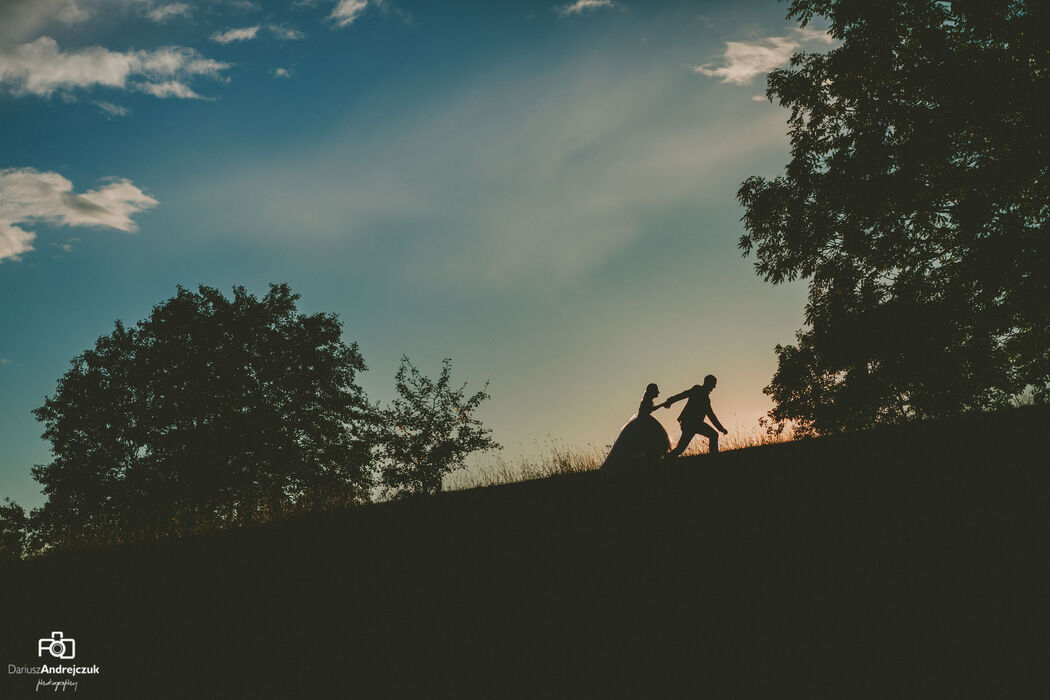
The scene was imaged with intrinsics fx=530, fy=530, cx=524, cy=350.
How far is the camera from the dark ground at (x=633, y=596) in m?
3.66

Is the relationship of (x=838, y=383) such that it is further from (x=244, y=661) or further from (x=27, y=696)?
(x=27, y=696)

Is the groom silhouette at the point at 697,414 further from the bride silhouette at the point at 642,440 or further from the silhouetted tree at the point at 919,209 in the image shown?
the silhouetted tree at the point at 919,209

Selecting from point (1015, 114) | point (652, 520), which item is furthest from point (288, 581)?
point (1015, 114)

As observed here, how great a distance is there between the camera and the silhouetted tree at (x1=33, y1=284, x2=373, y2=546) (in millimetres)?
24734

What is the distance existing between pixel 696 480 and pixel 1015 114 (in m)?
11.6

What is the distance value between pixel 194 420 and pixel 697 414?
24779mm

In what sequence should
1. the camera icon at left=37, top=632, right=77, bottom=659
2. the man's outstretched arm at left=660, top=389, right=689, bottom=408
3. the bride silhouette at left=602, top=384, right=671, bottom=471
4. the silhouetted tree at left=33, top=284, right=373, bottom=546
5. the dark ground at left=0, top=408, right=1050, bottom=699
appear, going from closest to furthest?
1. the dark ground at left=0, top=408, right=1050, bottom=699
2. the camera icon at left=37, top=632, right=77, bottom=659
3. the bride silhouette at left=602, top=384, right=671, bottom=471
4. the man's outstretched arm at left=660, top=389, right=689, bottom=408
5. the silhouetted tree at left=33, top=284, right=373, bottom=546

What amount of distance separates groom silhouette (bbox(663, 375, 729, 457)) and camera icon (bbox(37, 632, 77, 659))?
887cm

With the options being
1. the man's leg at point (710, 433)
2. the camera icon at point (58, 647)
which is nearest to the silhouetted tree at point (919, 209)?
the man's leg at point (710, 433)

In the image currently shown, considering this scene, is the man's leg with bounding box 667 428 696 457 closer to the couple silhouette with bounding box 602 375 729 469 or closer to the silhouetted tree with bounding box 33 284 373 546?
the couple silhouette with bounding box 602 375 729 469

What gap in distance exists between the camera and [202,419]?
25719 millimetres

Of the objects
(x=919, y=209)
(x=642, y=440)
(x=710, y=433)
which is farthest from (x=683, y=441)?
(x=919, y=209)

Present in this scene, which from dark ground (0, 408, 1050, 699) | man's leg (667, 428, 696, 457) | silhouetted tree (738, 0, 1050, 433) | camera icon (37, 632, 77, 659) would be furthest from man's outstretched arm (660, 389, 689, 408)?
camera icon (37, 632, 77, 659)

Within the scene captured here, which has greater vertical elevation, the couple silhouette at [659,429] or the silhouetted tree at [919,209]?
the silhouetted tree at [919,209]
